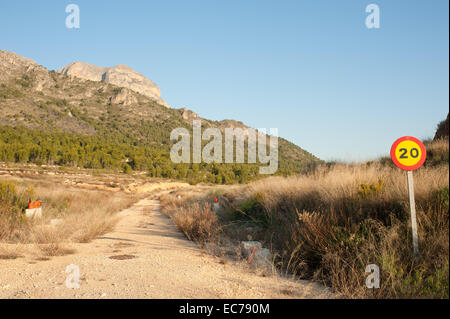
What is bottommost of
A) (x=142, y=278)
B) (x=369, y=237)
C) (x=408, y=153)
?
(x=142, y=278)

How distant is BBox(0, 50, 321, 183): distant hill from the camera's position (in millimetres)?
38938

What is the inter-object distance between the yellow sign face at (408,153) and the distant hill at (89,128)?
32.6 m

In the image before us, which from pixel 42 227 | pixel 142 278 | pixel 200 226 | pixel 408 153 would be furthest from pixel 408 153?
pixel 42 227

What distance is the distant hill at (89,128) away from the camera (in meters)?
38.9

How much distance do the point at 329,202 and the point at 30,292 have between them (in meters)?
5.58

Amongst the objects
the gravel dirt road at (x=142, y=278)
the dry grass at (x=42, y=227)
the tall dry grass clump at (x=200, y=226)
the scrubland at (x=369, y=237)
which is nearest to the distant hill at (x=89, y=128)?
the dry grass at (x=42, y=227)

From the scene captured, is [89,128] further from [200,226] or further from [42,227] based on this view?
[200,226]

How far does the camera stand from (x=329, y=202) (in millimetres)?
6285

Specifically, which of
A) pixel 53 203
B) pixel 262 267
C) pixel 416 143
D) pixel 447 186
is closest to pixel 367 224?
pixel 447 186

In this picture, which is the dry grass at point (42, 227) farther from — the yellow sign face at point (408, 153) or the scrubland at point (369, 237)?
the yellow sign face at point (408, 153)

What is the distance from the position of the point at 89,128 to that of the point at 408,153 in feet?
219

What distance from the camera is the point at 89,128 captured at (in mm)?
62219
